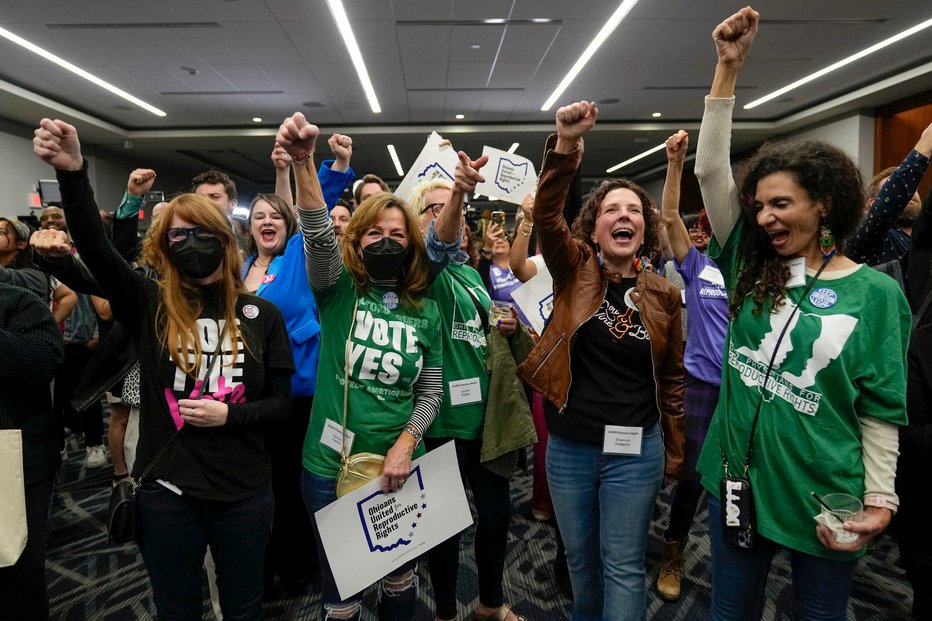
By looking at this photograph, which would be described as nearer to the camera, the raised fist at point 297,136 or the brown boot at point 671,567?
the raised fist at point 297,136

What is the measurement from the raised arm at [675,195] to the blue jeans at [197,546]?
169cm

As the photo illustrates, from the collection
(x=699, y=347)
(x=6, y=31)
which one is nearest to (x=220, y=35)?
(x=6, y=31)

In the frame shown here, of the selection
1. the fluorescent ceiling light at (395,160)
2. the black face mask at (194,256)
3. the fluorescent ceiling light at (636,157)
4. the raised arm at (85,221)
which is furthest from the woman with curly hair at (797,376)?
the fluorescent ceiling light at (636,157)

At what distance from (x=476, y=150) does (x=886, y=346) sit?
11.3 m

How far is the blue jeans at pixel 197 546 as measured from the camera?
1.34 metres

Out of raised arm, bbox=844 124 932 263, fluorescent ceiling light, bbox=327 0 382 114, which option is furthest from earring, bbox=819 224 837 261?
fluorescent ceiling light, bbox=327 0 382 114

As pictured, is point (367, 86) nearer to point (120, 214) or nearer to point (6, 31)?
point (6, 31)

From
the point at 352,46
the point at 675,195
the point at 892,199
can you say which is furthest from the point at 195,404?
the point at 352,46

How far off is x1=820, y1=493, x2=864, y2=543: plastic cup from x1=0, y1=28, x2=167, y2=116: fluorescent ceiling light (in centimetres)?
819

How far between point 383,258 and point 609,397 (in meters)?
0.82

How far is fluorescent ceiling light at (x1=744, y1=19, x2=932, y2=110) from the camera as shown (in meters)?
5.92

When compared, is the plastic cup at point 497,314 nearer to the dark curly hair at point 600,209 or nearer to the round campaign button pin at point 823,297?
the dark curly hair at point 600,209

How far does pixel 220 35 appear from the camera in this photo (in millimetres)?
5809

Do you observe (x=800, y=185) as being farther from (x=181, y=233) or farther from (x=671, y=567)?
(x=671, y=567)
